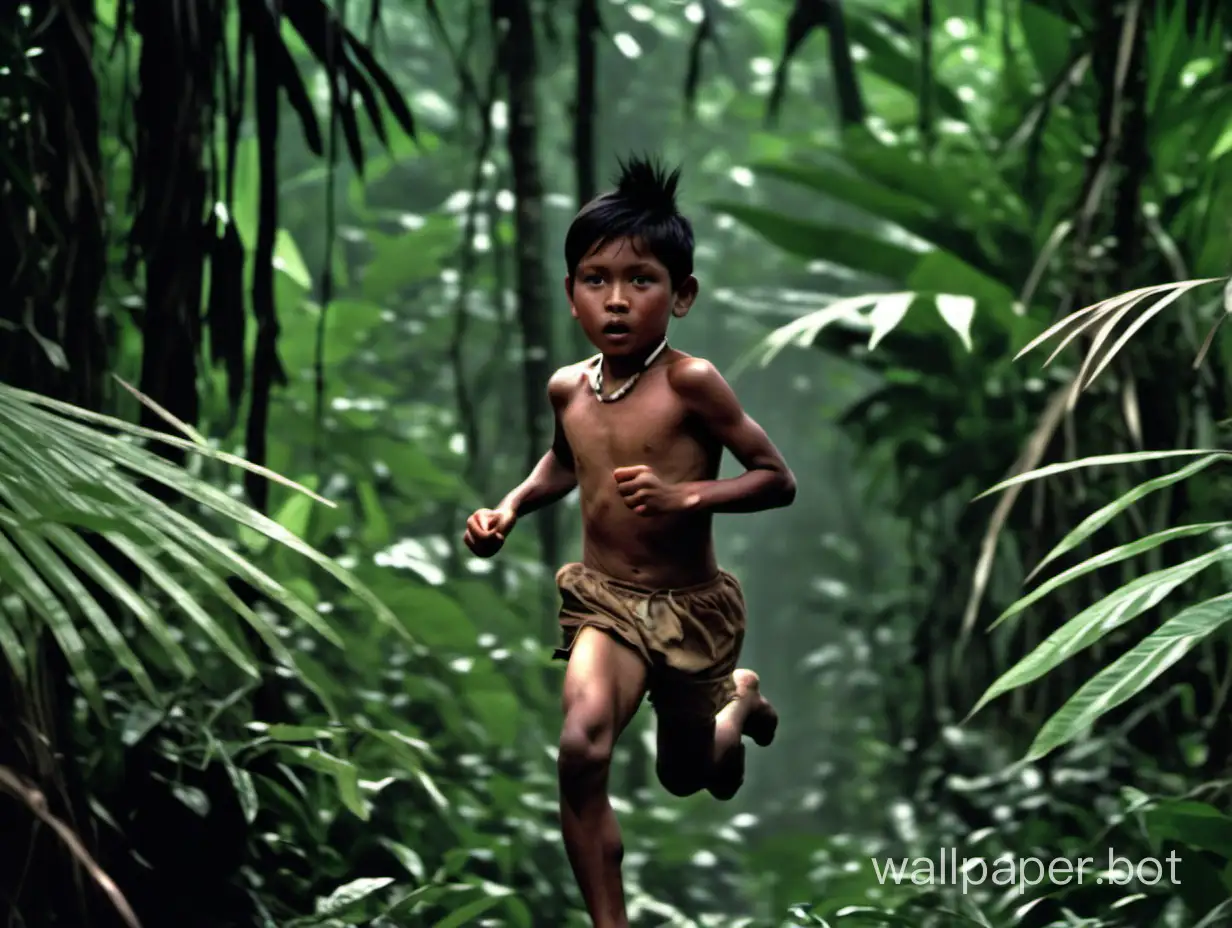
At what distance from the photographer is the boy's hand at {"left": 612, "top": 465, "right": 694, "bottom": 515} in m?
1.80

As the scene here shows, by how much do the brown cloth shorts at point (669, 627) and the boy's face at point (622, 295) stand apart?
265 mm

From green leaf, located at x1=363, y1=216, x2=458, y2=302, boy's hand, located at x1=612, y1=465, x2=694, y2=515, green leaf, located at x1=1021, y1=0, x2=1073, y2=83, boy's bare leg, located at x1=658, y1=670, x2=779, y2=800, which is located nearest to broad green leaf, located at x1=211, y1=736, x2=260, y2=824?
boy's bare leg, located at x1=658, y1=670, x2=779, y2=800

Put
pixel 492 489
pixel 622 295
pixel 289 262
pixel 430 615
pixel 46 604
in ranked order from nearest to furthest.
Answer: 1. pixel 46 604
2. pixel 622 295
3. pixel 430 615
4. pixel 289 262
5. pixel 492 489

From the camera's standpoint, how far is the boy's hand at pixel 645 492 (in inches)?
70.9

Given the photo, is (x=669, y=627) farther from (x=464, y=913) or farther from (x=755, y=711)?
(x=464, y=913)

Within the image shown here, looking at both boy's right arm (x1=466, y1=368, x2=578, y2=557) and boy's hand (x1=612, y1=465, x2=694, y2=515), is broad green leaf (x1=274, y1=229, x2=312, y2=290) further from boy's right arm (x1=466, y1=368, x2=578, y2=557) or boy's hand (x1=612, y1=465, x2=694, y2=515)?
boy's hand (x1=612, y1=465, x2=694, y2=515)

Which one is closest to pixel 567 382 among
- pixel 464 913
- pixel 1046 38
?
pixel 464 913

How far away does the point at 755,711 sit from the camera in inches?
83.1

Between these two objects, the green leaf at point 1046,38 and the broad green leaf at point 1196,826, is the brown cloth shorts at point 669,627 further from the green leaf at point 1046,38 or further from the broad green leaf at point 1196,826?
the green leaf at point 1046,38

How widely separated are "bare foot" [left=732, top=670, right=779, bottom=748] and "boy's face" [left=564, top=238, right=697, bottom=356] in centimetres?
45

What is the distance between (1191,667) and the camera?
3.90 meters

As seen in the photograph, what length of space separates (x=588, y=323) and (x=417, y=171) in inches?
305

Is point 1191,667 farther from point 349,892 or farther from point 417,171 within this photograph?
point 417,171

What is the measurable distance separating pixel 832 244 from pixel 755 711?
2725mm
